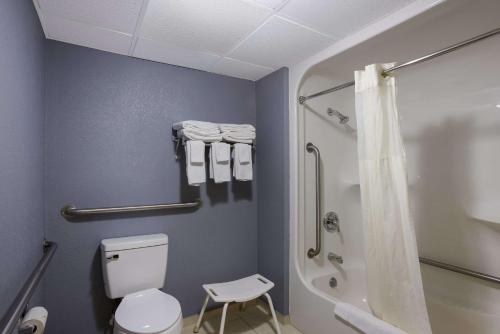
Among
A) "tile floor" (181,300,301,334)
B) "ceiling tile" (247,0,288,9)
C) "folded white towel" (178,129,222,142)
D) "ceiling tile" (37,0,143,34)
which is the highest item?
"ceiling tile" (37,0,143,34)

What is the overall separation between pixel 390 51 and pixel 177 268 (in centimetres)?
217

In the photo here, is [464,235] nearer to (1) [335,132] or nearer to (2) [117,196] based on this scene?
(1) [335,132]

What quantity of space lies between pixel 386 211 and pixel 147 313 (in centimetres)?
138

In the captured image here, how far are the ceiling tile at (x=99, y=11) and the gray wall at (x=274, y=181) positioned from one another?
3.71ft

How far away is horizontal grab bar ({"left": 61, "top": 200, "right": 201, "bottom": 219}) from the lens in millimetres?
1641

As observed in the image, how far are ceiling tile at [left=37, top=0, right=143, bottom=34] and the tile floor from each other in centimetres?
207

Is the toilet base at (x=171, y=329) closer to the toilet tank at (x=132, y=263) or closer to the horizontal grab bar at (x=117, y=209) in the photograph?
the toilet tank at (x=132, y=263)

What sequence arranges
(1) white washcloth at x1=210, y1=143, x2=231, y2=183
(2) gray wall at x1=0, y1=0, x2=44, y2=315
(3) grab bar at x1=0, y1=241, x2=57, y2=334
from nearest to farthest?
(3) grab bar at x1=0, y1=241, x2=57, y2=334 < (2) gray wall at x1=0, y1=0, x2=44, y2=315 < (1) white washcloth at x1=210, y1=143, x2=231, y2=183

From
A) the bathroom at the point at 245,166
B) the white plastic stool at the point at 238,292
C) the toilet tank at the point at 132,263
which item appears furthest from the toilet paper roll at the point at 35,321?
the white plastic stool at the point at 238,292

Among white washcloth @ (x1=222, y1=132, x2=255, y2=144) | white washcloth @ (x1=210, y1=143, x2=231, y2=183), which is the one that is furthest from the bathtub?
white washcloth @ (x1=222, y1=132, x2=255, y2=144)

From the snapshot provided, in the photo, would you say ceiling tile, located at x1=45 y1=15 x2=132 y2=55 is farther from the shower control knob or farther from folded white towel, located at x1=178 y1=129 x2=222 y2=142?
the shower control knob

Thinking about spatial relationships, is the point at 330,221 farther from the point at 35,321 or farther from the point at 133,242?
the point at 35,321

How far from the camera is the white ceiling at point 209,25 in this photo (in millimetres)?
1302

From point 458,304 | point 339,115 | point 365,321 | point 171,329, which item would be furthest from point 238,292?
point 339,115
